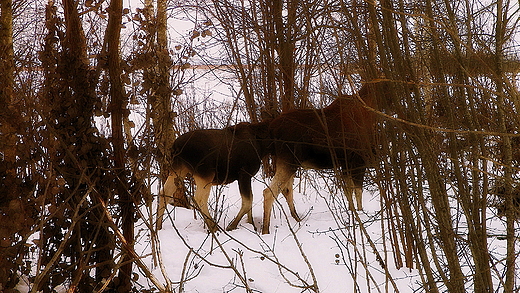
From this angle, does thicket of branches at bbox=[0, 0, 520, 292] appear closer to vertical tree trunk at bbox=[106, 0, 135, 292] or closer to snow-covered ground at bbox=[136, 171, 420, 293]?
vertical tree trunk at bbox=[106, 0, 135, 292]

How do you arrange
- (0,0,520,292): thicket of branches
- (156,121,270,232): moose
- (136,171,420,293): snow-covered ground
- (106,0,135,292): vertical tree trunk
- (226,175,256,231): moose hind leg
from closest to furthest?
(0,0,520,292): thicket of branches < (106,0,135,292): vertical tree trunk < (136,171,420,293): snow-covered ground < (156,121,270,232): moose < (226,175,256,231): moose hind leg

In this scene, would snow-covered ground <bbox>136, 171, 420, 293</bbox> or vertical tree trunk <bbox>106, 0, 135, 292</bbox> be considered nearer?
vertical tree trunk <bbox>106, 0, 135, 292</bbox>

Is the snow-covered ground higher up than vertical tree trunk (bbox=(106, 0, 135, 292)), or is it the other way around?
vertical tree trunk (bbox=(106, 0, 135, 292))

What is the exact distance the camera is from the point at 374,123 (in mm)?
A: 3096

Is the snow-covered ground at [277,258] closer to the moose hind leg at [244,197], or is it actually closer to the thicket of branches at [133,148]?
the moose hind leg at [244,197]

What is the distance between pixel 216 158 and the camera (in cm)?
440

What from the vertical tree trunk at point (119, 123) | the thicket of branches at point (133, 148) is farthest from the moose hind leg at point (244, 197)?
the vertical tree trunk at point (119, 123)

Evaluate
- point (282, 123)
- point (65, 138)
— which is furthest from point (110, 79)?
point (282, 123)

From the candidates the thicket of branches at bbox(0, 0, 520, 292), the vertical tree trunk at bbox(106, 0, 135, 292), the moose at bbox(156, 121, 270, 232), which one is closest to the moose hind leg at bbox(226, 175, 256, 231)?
the moose at bbox(156, 121, 270, 232)

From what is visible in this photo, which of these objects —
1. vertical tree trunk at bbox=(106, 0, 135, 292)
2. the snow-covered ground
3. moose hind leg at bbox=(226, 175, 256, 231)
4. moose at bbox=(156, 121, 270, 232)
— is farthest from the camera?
moose hind leg at bbox=(226, 175, 256, 231)

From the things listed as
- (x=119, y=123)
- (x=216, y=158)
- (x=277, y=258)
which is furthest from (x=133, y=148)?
(x=216, y=158)

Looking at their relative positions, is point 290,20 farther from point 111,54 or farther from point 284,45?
point 111,54

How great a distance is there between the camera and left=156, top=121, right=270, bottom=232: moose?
4.36 meters

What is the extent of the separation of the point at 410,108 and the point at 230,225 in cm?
243
